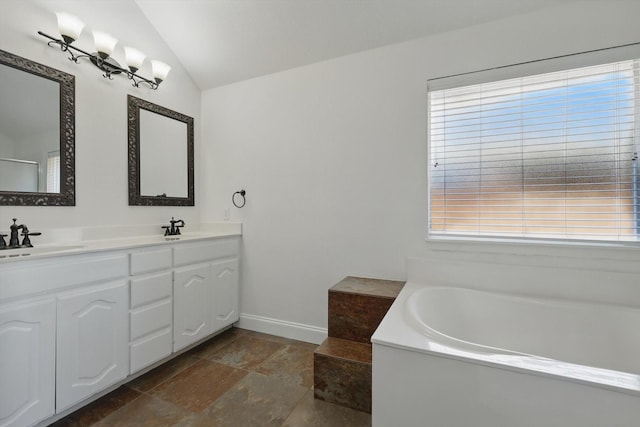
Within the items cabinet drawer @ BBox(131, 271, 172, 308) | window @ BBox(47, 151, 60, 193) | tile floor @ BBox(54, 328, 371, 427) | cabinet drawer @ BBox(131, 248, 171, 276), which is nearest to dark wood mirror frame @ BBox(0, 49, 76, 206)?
window @ BBox(47, 151, 60, 193)

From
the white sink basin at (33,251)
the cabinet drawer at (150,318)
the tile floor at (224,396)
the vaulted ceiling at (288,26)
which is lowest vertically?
the tile floor at (224,396)

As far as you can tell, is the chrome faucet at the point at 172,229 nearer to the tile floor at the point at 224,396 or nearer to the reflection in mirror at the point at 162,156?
the reflection in mirror at the point at 162,156

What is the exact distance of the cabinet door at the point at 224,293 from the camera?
92.7 inches

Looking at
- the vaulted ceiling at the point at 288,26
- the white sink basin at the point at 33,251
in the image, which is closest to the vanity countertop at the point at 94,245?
the white sink basin at the point at 33,251

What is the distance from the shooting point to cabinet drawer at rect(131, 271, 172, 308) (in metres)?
1.77

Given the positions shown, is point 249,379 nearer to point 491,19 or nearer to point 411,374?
point 411,374

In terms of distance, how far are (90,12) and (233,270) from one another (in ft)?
7.09

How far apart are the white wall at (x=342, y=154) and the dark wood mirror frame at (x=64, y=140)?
1092 millimetres

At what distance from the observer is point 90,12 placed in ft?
6.52

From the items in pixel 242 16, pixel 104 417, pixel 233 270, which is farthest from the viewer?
pixel 233 270

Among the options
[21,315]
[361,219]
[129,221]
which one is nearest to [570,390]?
[361,219]

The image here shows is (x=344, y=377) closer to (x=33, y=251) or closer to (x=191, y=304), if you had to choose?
(x=191, y=304)

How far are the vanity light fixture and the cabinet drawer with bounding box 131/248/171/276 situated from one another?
1.34 m

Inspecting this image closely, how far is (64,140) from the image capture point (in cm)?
183
